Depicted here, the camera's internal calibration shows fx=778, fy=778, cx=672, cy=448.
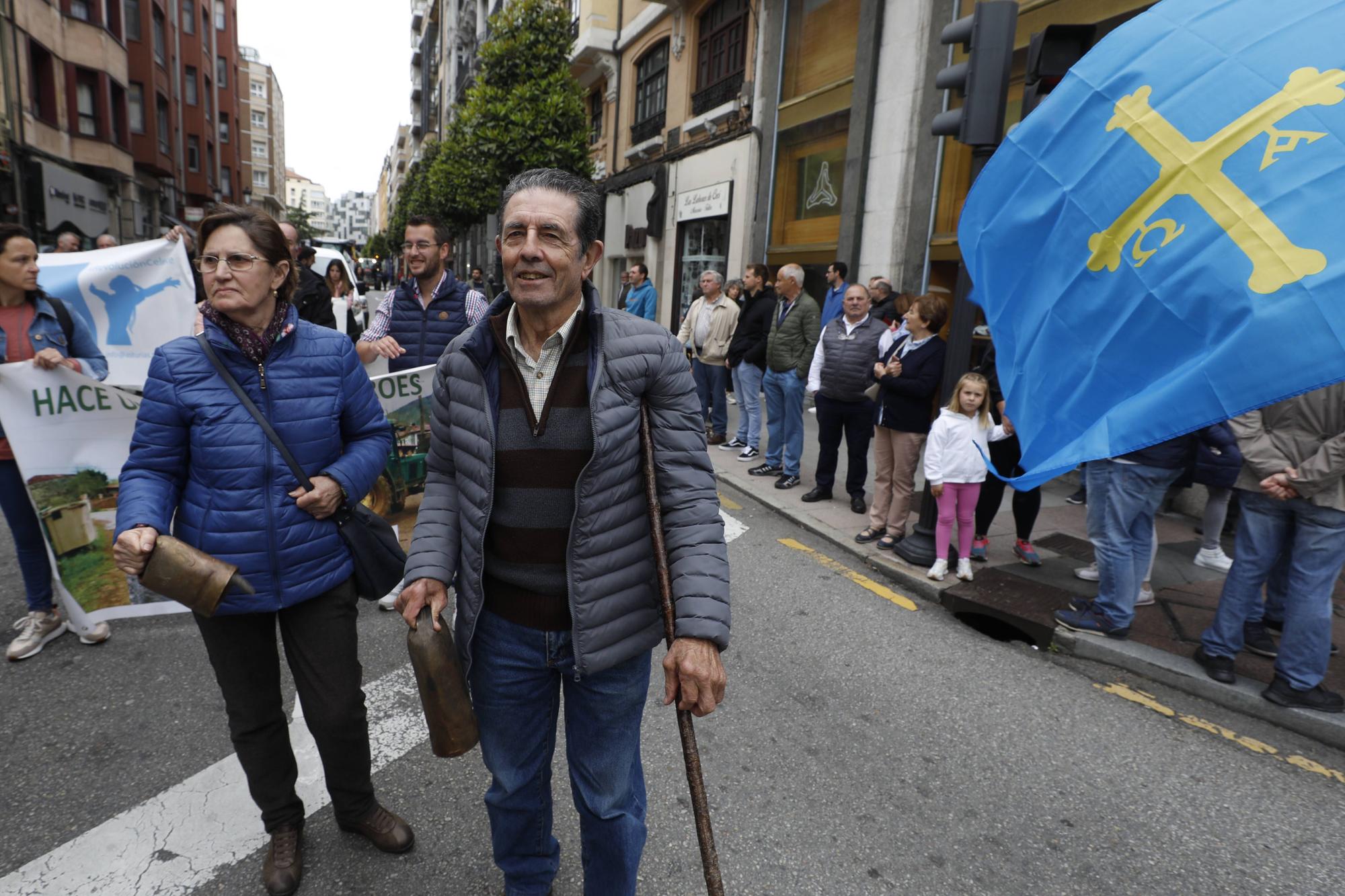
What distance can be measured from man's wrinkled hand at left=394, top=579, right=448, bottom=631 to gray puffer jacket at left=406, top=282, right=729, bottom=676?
24mm

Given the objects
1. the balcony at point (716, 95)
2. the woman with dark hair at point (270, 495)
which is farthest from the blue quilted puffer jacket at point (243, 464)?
the balcony at point (716, 95)

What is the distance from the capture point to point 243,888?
2.36m

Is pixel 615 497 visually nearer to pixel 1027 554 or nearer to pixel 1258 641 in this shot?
pixel 1258 641

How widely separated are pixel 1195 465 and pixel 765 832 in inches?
138

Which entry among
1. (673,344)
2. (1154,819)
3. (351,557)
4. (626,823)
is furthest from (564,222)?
(1154,819)

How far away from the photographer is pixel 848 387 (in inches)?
262

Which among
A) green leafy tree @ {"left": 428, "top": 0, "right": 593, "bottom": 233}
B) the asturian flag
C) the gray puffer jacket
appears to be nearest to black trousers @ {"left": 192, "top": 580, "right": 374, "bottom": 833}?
the gray puffer jacket

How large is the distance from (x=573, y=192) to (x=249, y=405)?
1.15 meters

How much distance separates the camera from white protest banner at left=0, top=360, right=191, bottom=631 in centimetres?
359

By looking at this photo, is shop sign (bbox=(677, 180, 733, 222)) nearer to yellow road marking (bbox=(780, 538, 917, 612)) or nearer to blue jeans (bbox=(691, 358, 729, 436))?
blue jeans (bbox=(691, 358, 729, 436))

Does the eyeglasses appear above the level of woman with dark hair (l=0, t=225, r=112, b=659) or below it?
above

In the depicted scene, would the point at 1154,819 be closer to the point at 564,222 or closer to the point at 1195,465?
the point at 1195,465

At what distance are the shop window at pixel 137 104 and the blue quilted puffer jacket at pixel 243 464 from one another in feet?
117

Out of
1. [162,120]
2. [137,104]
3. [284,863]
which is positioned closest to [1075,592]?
[284,863]
